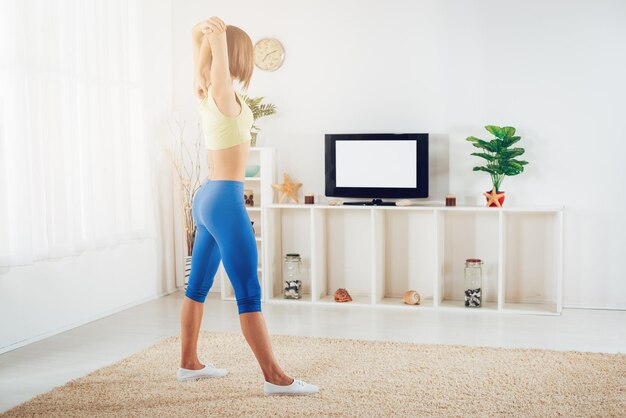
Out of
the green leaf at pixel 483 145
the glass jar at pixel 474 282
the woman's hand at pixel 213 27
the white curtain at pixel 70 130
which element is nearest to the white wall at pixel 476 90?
the green leaf at pixel 483 145

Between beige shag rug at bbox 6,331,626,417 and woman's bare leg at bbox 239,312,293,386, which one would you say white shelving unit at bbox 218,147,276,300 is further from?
woman's bare leg at bbox 239,312,293,386

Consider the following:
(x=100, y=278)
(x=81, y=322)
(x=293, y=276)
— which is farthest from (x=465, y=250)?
(x=81, y=322)

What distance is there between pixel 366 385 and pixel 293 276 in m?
2.15

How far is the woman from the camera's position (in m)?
2.91

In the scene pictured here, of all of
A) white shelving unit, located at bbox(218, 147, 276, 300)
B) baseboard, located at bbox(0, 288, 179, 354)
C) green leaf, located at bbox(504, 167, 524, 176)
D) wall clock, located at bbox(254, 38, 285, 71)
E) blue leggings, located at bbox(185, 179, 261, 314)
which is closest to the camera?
blue leggings, located at bbox(185, 179, 261, 314)

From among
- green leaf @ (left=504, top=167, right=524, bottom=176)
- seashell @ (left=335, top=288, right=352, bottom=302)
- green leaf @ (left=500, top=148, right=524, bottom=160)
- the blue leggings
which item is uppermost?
green leaf @ (left=500, top=148, right=524, bottom=160)

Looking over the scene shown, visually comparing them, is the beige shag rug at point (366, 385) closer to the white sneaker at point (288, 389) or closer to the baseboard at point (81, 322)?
the white sneaker at point (288, 389)

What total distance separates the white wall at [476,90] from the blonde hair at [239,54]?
235 cm

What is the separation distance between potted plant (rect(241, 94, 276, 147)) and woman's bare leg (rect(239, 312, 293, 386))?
2.55 metres

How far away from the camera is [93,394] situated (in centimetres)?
309

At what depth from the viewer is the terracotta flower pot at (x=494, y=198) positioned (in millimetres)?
4863

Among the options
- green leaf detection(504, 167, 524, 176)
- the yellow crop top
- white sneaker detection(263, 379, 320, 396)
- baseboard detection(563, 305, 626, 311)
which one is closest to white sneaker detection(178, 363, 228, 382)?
white sneaker detection(263, 379, 320, 396)

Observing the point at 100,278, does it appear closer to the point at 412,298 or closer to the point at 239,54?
the point at 412,298

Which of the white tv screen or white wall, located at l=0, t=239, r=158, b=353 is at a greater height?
the white tv screen
